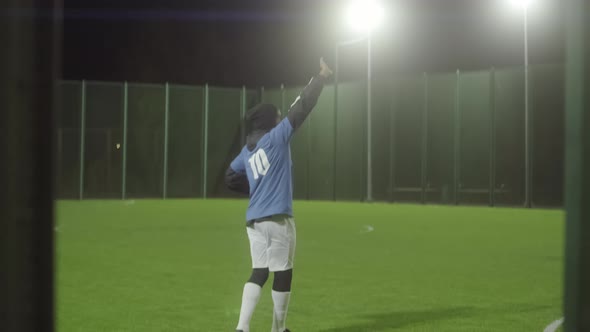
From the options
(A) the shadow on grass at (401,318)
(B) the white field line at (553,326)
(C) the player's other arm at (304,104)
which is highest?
(C) the player's other arm at (304,104)

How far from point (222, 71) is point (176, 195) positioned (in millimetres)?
9157

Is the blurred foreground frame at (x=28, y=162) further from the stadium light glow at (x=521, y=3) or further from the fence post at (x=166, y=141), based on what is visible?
the fence post at (x=166, y=141)

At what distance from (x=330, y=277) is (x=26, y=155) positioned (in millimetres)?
9093

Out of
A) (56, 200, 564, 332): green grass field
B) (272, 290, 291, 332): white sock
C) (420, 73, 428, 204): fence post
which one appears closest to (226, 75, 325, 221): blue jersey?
(272, 290, 291, 332): white sock

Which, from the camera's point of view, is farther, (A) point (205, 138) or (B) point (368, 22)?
(A) point (205, 138)

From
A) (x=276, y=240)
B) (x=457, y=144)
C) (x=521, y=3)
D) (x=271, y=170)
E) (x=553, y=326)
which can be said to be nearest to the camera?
(x=276, y=240)

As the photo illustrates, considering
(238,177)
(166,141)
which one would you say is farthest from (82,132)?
(238,177)

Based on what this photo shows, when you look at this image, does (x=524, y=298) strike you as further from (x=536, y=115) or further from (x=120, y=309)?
(x=536, y=115)

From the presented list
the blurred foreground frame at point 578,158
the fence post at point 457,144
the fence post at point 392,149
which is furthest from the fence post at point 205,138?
the blurred foreground frame at point 578,158

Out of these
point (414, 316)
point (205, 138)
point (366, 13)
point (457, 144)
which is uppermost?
point (366, 13)

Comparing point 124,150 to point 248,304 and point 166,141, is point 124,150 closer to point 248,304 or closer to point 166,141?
point 166,141

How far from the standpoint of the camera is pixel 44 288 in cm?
119

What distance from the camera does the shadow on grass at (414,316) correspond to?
6.72m

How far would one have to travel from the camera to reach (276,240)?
5562 millimetres
